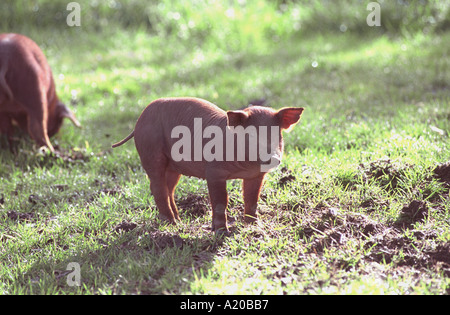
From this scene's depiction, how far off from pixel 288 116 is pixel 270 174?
1069 mm

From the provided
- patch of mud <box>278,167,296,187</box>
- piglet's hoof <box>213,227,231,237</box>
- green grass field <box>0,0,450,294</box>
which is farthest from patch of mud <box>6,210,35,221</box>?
patch of mud <box>278,167,296,187</box>

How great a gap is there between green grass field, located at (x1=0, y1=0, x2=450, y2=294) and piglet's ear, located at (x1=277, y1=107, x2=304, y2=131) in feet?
2.28

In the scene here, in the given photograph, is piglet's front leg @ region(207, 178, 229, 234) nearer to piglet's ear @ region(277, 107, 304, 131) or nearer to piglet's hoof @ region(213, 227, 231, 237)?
piglet's hoof @ region(213, 227, 231, 237)

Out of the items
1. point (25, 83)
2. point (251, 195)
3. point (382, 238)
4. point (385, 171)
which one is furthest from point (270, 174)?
point (25, 83)

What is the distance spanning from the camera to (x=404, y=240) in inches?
138

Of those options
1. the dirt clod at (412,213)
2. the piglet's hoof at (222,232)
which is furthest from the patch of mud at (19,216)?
the dirt clod at (412,213)

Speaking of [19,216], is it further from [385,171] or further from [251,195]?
[385,171]

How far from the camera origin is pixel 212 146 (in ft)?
11.5

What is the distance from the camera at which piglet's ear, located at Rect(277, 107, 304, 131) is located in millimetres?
3406

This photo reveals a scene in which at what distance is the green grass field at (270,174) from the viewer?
10.9 ft

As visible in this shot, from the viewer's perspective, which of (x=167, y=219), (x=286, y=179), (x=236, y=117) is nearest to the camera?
(x=236, y=117)
